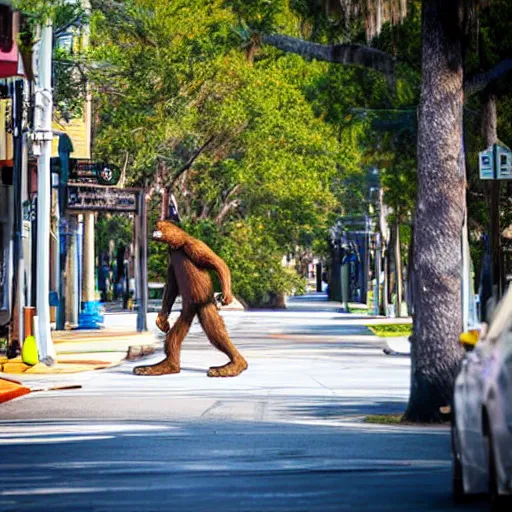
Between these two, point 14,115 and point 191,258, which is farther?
point 14,115

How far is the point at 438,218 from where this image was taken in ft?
64.2

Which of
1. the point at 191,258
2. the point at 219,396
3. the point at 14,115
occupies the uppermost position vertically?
the point at 14,115

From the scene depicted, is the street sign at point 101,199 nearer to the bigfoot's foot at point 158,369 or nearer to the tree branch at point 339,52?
the tree branch at point 339,52

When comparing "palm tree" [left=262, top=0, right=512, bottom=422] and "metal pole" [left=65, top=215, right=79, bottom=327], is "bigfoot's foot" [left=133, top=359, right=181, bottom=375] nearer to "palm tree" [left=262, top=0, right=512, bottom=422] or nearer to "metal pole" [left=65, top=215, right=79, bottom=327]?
"palm tree" [left=262, top=0, right=512, bottom=422]

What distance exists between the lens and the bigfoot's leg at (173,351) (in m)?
28.8

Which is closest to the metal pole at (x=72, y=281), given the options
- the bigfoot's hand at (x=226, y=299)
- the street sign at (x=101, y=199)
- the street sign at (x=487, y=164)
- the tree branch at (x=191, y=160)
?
the street sign at (x=101, y=199)

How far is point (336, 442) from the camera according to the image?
16.7 metres

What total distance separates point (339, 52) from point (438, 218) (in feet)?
53.2

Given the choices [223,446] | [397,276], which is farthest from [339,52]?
[397,276]

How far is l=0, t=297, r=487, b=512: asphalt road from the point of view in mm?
12062

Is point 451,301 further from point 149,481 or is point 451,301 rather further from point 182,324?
point 182,324

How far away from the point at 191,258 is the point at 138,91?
19.9m

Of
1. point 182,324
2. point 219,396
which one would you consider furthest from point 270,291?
point 219,396

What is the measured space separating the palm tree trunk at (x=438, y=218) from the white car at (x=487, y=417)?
7.58 m
